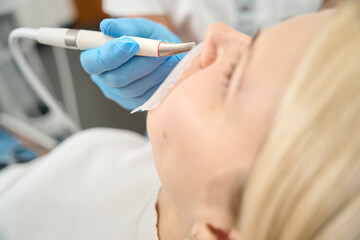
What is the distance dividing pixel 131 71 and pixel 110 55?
63 millimetres

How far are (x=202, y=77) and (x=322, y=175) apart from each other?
0.74ft

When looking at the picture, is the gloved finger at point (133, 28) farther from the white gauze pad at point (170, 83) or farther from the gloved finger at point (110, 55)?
the white gauze pad at point (170, 83)

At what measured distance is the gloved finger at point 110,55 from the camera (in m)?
0.56

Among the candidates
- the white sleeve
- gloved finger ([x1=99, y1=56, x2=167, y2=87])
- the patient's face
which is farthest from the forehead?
the white sleeve

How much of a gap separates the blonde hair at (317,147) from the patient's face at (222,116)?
0.03m

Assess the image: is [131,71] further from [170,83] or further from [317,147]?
[317,147]

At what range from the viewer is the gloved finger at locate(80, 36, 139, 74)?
0.56 m

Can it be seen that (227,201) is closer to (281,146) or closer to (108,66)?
(281,146)

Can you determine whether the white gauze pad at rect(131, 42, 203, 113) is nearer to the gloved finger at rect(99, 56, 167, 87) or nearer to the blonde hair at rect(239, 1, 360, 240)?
the gloved finger at rect(99, 56, 167, 87)

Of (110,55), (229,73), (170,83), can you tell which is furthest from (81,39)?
(229,73)

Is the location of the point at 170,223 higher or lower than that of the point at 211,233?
lower

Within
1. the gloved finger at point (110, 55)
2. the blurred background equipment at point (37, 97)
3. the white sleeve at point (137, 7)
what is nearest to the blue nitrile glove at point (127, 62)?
the gloved finger at point (110, 55)

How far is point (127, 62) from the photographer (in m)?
0.63

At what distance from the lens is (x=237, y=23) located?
97 centimetres
